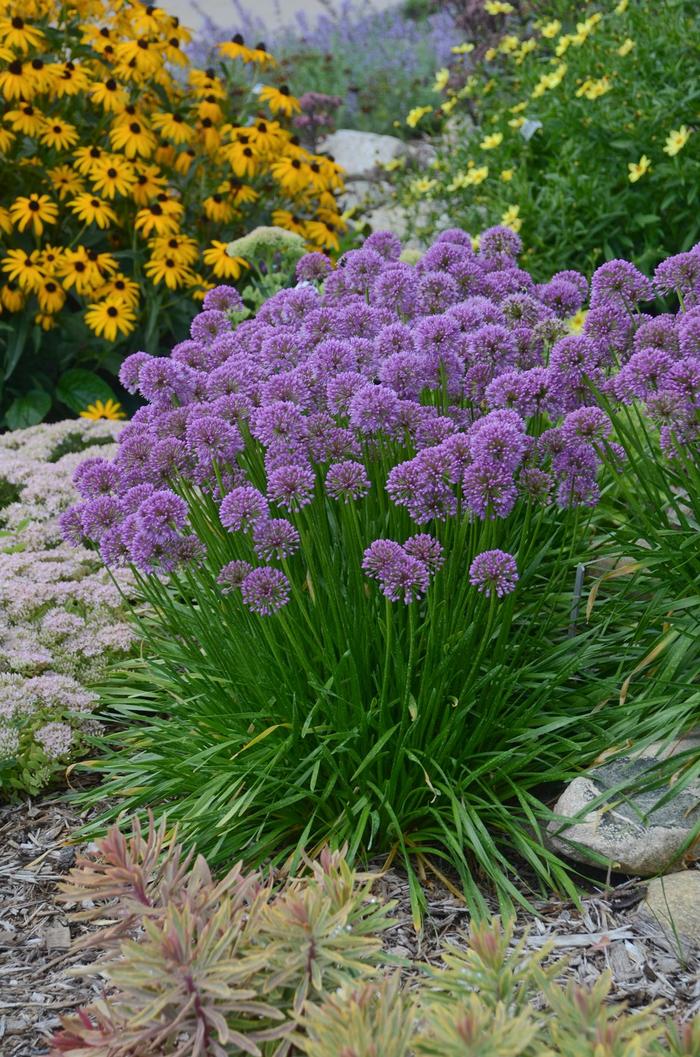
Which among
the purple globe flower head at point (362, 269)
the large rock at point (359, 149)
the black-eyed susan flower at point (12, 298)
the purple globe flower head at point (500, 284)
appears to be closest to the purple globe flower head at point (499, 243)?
the purple globe flower head at point (500, 284)

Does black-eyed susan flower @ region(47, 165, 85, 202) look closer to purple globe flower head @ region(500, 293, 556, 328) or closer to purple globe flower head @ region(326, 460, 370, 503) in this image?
purple globe flower head @ region(500, 293, 556, 328)

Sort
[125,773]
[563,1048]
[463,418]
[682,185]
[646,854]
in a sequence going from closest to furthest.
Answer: [563,1048] < [646,854] < [463,418] < [125,773] < [682,185]

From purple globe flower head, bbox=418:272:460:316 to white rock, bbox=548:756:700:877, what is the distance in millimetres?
1324

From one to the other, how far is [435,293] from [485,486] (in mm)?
905

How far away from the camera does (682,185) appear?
20.1 ft

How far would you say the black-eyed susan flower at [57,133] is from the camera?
6.40 meters

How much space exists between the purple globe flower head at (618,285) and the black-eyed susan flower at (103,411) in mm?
3810

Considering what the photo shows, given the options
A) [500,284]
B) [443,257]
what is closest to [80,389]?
[443,257]

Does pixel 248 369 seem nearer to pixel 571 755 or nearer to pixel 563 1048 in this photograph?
pixel 571 755

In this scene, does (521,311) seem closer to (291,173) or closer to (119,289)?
(119,289)

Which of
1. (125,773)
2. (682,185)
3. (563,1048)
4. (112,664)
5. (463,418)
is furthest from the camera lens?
(682,185)

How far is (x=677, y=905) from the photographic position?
264 centimetres

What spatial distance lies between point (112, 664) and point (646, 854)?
1.97 meters

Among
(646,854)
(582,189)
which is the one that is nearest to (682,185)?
(582,189)
